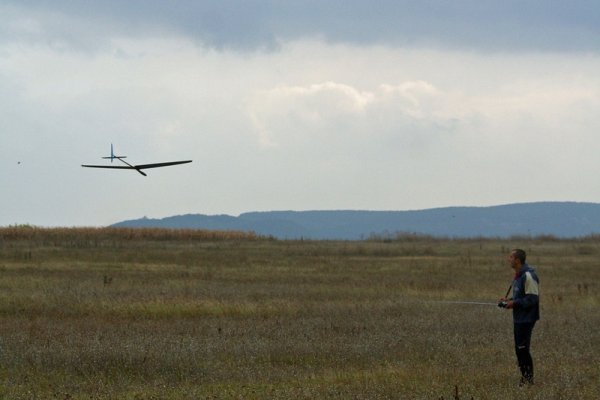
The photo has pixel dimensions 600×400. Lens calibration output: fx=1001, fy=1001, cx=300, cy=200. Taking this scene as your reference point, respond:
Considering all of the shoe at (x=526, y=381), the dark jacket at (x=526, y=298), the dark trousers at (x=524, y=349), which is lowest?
the shoe at (x=526, y=381)

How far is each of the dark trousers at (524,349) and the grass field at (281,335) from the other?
25cm

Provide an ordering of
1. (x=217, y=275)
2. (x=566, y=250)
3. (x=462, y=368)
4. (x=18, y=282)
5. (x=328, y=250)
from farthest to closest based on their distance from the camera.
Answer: (x=566, y=250) → (x=328, y=250) → (x=217, y=275) → (x=18, y=282) → (x=462, y=368)

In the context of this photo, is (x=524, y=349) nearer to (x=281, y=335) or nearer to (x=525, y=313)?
(x=525, y=313)

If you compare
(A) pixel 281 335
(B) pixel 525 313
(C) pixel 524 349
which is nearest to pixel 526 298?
(B) pixel 525 313

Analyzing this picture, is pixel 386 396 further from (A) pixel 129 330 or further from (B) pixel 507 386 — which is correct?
(A) pixel 129 330

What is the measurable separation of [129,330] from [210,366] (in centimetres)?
542

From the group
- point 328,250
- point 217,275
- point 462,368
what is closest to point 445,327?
point 462,368

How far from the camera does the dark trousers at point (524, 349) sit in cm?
1442

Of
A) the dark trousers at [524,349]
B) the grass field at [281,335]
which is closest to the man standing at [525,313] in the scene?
the dark trousers at [524,349]

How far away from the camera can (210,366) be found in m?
16.2

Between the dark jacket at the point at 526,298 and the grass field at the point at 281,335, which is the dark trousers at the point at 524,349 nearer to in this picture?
the dark jacket at the point at 526,298

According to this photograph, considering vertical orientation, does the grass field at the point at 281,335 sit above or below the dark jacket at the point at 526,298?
below

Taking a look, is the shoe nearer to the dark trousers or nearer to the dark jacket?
the dark trousers

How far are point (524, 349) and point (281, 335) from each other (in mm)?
6908
